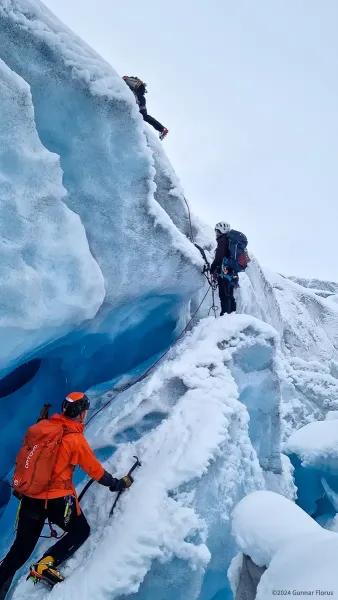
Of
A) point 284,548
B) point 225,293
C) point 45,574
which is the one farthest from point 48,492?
point 225,293

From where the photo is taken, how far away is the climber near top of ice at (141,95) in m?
6.08

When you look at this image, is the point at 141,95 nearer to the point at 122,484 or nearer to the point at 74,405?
the point at 74,405

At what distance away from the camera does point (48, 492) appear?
122 inches

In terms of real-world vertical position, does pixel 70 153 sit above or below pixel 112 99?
below

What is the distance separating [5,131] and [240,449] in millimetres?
3743

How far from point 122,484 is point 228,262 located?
11.5 feet

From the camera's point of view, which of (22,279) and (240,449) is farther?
(240,449)

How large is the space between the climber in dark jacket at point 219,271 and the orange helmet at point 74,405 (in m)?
3.15

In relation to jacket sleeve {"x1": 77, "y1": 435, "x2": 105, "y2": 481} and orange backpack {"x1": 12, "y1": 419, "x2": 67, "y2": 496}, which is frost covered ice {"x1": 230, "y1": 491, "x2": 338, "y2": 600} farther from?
orange backpack {"x1": 12, "y1": 419, "x2": 67, "y2": 496}

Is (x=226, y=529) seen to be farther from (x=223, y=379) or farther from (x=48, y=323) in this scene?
(x=48, y=323)

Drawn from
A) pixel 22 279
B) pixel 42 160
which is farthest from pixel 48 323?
pixel 42 160

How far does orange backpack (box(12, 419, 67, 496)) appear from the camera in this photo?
121 inches

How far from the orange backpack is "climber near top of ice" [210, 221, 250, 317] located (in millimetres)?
3512

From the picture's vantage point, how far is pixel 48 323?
13.3 ft
